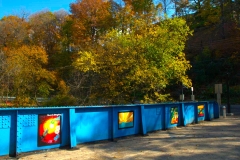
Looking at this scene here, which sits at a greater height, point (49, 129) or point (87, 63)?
point (87, 63)

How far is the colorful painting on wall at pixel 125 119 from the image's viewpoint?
11.1 metres

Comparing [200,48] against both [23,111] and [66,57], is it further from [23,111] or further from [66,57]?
[23,111]

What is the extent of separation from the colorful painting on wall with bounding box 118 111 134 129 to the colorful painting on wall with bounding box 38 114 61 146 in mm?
2939

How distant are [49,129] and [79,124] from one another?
1.21 m

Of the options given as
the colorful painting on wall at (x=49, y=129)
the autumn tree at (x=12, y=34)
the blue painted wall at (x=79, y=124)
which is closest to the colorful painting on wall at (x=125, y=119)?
the blue painted wall at (x=79, y=124)

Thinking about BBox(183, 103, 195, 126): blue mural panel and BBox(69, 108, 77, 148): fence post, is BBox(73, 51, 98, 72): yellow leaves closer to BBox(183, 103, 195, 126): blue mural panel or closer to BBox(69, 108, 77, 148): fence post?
BBox(183, 103, 195, 126): blue mural panel

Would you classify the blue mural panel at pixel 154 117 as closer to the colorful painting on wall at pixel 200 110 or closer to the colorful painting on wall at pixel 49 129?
the colorful painting on wall at pixel 49 129

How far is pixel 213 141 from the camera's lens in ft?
34.7

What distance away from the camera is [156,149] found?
9.20m

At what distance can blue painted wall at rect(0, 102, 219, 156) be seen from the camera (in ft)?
25.8

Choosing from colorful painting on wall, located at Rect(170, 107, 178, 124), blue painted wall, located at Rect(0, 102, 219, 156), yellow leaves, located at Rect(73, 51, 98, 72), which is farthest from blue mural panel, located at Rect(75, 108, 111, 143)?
yellow leaves, located at Rect(73, 51, 98, 72)

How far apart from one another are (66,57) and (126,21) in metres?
16.6

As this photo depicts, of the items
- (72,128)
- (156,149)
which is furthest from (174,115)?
(72,128)

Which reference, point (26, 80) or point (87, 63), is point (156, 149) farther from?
point (26, 80)
